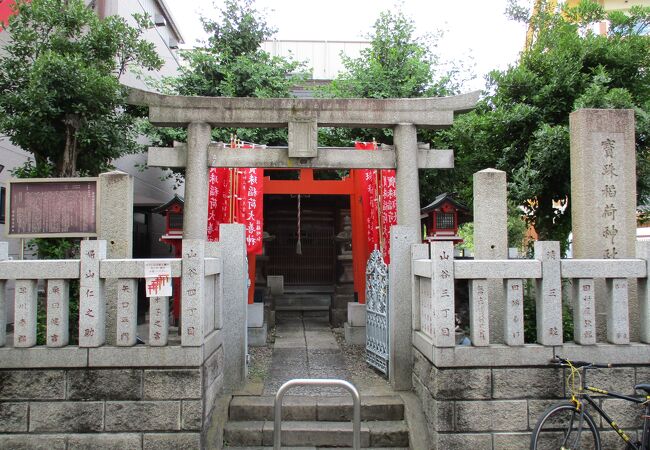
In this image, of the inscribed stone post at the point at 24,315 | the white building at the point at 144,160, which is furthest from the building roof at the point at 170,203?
the inscribed stone post at the point at 24,315

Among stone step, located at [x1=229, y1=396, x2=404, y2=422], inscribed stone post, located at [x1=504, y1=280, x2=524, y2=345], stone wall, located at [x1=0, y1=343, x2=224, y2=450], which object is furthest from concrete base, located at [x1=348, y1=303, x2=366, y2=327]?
stone wall, located at [x1=0, y1=343, x2=224, y2=450]

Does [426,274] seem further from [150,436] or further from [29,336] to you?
[29,336]

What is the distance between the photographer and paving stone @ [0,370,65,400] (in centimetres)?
527

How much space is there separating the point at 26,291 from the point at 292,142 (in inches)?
180

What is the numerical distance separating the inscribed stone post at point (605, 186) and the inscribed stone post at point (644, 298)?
32.0 inches

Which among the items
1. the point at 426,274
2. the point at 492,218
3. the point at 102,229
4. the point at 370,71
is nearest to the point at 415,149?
the point at 492,218

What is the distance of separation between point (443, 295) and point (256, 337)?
5926 mm

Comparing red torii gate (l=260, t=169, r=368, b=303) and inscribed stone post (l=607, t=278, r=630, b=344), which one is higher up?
red torii gate (l=260, t=169, r=368, b=303)

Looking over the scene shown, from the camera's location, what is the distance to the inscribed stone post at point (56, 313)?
5.33m

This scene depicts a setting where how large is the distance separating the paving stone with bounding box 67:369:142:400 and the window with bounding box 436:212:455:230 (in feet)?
28.2

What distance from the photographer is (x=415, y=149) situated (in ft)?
27.8

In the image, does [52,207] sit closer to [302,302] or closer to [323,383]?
[323,383]

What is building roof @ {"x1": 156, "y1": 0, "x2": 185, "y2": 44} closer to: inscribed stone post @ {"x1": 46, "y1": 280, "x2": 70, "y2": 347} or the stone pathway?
the stone pathway

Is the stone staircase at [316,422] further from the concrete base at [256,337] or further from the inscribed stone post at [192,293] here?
the concrete base at [256,337]
